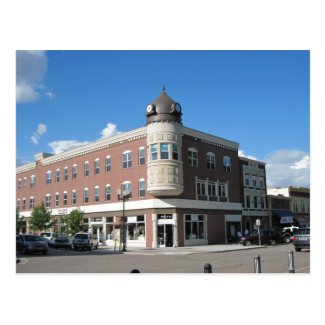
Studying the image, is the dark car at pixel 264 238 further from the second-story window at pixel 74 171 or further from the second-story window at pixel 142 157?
the second-story window at pixel 74 171

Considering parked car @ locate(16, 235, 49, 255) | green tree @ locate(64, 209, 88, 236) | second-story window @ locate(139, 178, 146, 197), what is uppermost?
second-story window @ locate(139, 178, 146, 197)

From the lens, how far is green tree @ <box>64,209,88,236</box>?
4222 centimetres

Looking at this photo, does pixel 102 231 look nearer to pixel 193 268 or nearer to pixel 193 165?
pixel 193 165

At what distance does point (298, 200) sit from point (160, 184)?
107ft

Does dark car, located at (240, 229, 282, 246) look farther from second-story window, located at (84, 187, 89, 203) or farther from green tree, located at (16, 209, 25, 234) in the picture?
green tree, located at (16, 209, 25, 234)

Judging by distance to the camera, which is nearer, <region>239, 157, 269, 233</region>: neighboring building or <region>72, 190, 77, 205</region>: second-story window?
<region>72, 190, 77, 205</region>: second-story window

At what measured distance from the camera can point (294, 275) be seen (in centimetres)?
1448

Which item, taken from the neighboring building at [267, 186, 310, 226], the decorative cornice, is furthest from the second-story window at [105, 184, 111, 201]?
the neighboring building at [267, 186, 310, 226]

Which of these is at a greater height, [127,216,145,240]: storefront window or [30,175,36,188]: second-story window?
[30,175,36,188]: second-story window

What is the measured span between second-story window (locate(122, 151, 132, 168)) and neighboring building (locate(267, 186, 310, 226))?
2784 centimetres

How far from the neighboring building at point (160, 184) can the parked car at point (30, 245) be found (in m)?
7.73

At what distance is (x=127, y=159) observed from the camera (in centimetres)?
4038
